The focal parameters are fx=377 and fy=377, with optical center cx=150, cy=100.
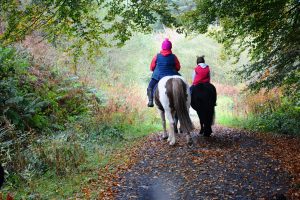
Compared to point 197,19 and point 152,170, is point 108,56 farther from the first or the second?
point 152,170

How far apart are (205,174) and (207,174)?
4cm

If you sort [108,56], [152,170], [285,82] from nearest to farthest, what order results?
1. [152,170]
2. [285,82]
3. [108,56]

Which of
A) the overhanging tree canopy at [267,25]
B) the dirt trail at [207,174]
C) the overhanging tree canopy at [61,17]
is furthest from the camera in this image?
the overhanging tree canopy at [267,25]

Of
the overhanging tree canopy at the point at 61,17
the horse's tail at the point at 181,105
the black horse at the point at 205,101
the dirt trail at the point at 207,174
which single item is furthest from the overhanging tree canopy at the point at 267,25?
the dirt trail at the point at 207,174

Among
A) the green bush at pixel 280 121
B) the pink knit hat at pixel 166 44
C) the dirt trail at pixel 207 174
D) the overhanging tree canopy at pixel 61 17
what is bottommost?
the green bush at pixel 280 121

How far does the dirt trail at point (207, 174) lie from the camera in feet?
19.5

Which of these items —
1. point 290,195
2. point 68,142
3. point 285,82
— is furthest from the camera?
point 285,82

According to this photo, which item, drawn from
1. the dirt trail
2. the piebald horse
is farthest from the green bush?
the piebald horse

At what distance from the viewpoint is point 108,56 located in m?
23.5

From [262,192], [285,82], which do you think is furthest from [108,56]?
[262,192]

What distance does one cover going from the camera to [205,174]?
22.3 ft

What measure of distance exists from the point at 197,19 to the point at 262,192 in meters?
5.83

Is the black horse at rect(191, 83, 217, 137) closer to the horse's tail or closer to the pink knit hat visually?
the horse's tail

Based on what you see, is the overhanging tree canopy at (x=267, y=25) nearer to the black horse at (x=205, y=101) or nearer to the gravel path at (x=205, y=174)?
Answer: the black horse at (x=205, y=101)
